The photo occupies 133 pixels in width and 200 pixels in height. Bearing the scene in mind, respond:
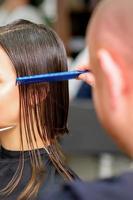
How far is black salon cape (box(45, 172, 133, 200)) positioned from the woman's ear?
105 millimetres

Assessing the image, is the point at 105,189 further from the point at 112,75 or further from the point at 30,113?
the point at 30,113

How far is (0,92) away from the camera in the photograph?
107cm

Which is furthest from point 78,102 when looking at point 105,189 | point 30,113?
point 105,189

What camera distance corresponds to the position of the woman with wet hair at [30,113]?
42.4 inches

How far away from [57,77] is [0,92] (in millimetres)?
115

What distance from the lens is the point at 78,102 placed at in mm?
2656

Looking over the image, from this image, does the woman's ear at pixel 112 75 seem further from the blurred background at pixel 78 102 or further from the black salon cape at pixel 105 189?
the blurred background at pixel 78 102

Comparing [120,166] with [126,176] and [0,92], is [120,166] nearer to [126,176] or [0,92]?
[0,92]

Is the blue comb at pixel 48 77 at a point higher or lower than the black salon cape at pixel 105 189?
higher

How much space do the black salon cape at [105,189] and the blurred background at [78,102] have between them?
4.55ft

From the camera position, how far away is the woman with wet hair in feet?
3.53

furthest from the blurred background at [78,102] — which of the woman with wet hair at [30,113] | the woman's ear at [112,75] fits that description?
the woman's ear at [112,75]

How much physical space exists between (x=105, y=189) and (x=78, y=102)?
1917mm

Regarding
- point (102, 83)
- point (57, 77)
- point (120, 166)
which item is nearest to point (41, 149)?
point (57, 77)
